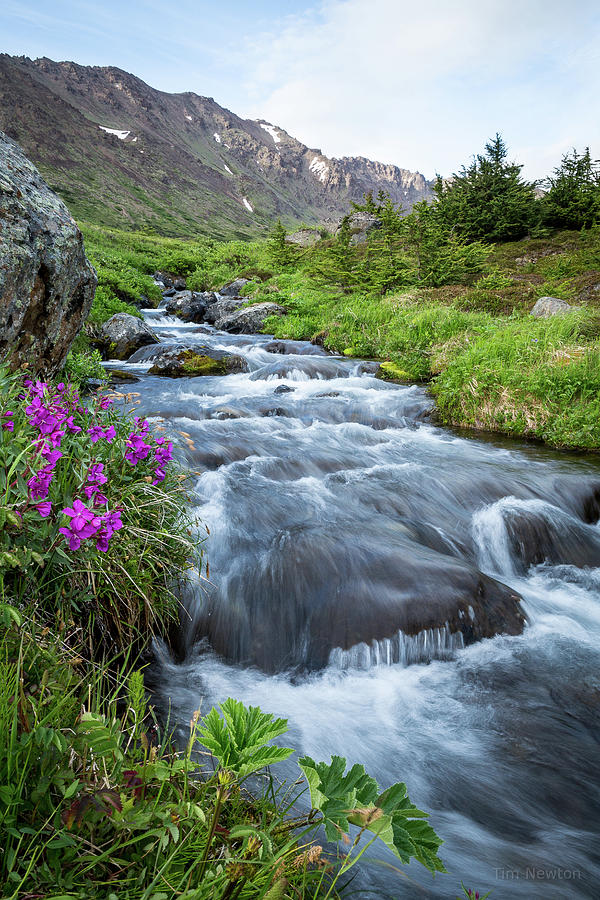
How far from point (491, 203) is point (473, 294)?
12817 mm

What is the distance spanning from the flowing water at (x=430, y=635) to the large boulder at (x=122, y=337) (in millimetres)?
7399

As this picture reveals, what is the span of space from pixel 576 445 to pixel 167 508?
21.5 ft

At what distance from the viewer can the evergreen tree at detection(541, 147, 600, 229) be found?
23078mm

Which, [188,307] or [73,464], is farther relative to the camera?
[188,307]

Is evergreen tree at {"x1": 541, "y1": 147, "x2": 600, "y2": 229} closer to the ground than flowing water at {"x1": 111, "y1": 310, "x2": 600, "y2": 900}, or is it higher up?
higher up

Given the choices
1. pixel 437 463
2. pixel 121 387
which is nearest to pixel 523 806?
pixel 437 463

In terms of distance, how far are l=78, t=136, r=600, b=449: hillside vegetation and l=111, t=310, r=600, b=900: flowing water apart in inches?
59.1

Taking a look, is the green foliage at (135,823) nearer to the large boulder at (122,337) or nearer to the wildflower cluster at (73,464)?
the wildflower cluster at (73,464)

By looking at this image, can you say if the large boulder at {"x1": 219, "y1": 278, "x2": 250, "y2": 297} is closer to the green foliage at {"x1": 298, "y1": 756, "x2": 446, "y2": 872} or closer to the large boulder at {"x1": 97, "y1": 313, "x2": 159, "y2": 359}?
the large boulder at {"x1": 97, "y1": 313, "x2": 159, "y2": 359}

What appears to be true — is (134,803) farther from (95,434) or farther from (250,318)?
(250,318)

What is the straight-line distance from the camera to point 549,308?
1143 cm

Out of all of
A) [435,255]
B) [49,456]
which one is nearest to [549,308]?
[435,255]

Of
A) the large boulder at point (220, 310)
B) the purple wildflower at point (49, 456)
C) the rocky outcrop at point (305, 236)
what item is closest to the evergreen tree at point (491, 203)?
the large boulder at point (220, 310)

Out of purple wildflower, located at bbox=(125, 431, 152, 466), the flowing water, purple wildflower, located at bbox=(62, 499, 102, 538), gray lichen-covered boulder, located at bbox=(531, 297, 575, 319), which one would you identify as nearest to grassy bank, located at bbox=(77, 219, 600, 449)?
gray lichen-covered boulder, located at bbox=(531, 297, 575, 319)
